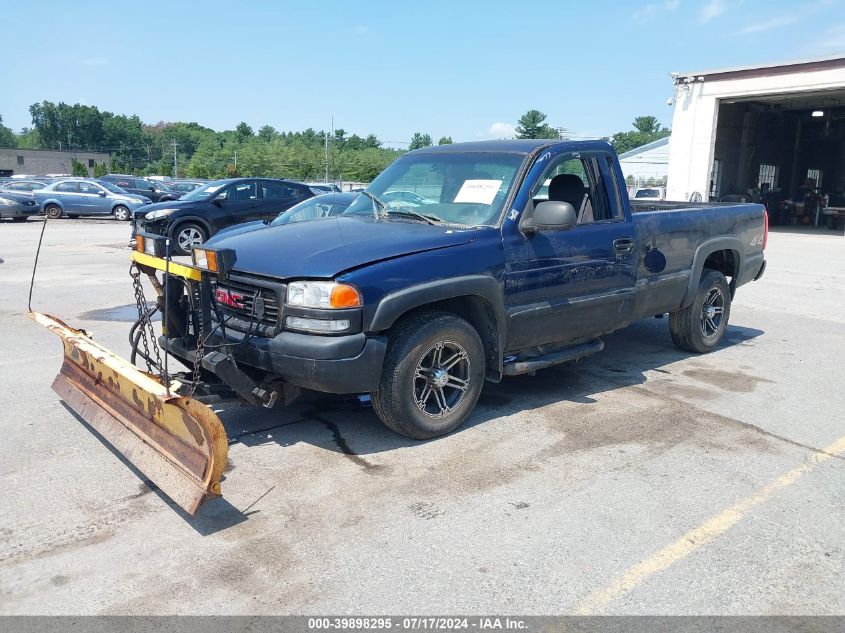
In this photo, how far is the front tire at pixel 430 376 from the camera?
437cm

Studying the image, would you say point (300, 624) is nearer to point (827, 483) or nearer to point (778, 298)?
point (827, 483)

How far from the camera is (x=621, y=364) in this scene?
6.80 metres

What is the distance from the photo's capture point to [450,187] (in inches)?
210

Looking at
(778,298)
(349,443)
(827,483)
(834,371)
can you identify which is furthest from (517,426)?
(778,298)

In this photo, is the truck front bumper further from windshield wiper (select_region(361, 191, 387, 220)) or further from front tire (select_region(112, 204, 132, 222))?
front tire (select_region(112, 204, 132, 222))

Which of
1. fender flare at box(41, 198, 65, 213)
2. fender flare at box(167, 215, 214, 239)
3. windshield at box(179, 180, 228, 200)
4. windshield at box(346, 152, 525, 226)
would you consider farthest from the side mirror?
fender flare at box(41, 198, 65, 213)

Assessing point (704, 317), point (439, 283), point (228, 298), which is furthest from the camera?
point (704, 317)

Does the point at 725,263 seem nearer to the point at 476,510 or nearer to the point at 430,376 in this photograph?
the point at 430,376

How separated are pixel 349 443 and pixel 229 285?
1307 mm

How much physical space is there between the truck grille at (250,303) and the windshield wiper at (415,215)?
4.32 feet

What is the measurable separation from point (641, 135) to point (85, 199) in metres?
121

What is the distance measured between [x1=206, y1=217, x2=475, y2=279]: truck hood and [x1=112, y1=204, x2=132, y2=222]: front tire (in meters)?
23.8

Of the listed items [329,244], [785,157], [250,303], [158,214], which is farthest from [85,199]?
[785,157]

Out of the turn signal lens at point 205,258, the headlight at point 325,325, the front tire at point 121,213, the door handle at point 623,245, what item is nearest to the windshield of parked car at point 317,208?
the door handle at point 623,245
